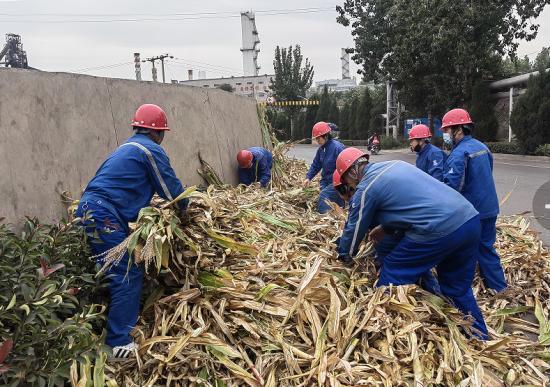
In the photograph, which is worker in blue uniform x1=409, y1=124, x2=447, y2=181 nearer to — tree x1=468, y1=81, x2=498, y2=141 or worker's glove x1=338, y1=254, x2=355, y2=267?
worker's glove x1=338, y1=254, x2=355, y2=267

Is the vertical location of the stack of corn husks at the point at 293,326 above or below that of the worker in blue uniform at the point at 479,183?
below

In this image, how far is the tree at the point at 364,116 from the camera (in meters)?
41.1

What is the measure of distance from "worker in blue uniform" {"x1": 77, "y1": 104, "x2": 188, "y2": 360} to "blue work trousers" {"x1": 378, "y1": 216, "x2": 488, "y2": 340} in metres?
1.60

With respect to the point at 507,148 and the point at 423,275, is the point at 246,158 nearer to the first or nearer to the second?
the point at 423,275

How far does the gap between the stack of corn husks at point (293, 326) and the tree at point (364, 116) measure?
3795cm

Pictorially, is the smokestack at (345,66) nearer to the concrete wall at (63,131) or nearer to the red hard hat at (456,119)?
the concrete wall at (63,131)

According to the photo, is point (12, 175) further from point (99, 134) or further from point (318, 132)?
point (318, 132)

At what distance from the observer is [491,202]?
4.82 m

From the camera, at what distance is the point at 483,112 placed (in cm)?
2517

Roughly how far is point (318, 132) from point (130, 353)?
15.9 ft

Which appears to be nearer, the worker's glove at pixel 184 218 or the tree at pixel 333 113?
the worker's glove at pixel 184 218

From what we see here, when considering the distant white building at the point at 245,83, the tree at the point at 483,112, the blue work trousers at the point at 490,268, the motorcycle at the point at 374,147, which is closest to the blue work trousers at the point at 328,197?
the blue work trousers at the point at 490,268

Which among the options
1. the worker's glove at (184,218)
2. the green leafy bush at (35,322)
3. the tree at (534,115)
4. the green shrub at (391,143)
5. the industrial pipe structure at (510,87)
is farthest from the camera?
the green shrub at (391,143)

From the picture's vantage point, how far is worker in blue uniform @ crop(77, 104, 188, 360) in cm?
322
